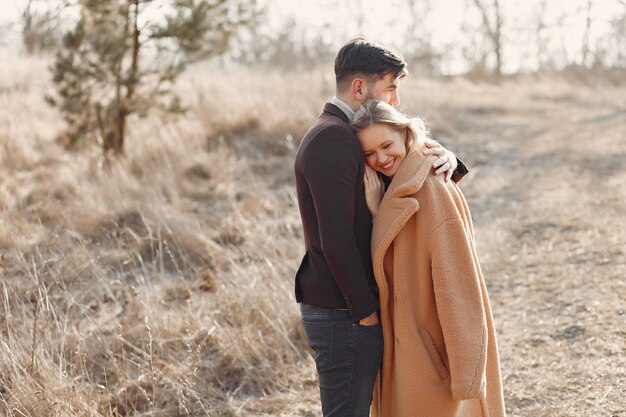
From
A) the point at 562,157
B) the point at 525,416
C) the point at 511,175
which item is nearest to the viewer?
the point at 525,416

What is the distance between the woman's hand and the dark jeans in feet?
1.23

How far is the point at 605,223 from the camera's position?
6527 mm

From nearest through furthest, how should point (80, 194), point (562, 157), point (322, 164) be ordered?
1. point (322, 164)
2. point (80, 194)
3. point (562, 157)

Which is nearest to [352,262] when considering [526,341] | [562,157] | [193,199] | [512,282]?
[526,341]

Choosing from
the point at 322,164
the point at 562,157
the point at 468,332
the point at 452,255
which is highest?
the point at 322,164

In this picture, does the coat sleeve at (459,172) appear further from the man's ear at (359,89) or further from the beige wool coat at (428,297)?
the man's ear at (359,89)

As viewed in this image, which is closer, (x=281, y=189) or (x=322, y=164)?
(x=322, y=164)

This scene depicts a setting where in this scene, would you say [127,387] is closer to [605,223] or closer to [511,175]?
[605,223]

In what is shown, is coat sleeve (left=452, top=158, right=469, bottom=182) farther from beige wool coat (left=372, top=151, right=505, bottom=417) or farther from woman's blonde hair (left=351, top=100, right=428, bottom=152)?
woman's blonde hair (left=351, top=100, right=428, bottom=152)

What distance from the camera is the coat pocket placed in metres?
→ 2.29

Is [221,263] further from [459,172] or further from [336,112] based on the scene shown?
[336,112]

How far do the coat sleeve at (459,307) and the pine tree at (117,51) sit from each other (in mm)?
5964

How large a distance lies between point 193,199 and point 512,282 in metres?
3.67

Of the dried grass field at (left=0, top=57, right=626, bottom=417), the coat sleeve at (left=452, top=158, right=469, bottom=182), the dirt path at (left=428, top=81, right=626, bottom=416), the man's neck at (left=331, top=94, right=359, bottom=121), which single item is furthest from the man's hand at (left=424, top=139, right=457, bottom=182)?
the dirt path at (left=428, top=81, right=626, bottom=416)
